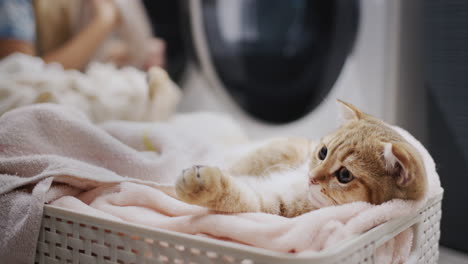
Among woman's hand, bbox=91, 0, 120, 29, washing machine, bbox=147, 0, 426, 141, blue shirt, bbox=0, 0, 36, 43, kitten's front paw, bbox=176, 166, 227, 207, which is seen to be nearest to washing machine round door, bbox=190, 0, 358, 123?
washing machine, bbox=147, 0, 426, 141

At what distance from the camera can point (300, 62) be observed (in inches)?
63.3

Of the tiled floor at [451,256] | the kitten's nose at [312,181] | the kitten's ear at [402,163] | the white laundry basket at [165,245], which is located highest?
the kitten's ear at [402,163]

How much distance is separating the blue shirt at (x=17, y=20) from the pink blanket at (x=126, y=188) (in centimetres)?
67

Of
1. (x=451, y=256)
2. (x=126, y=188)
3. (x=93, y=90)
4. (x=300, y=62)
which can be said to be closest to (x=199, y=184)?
(x=126, y=188)

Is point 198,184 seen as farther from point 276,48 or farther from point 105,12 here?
point 105,12

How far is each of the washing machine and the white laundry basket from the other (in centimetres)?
53

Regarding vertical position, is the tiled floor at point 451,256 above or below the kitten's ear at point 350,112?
below

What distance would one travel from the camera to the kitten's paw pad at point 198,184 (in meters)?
0.67

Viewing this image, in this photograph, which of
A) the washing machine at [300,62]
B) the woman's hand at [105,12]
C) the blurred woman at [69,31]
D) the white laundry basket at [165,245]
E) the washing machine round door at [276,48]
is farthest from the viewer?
the woman's hand at [105,12]

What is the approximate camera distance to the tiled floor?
46.8 inches

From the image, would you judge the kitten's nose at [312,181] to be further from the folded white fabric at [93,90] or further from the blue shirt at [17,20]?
the blue shirt at [17,20]

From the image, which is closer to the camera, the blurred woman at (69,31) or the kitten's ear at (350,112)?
the kitten's ear at (350,112)

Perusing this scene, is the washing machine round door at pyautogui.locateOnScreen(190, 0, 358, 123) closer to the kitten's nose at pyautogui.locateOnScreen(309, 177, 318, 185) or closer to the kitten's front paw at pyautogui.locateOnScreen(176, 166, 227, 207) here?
the kitten's nose at pyautogui.locateOnScreen(309, 177, 318, 185)

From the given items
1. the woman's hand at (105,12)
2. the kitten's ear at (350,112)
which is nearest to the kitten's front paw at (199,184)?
the kitten's ear at (350,112)
